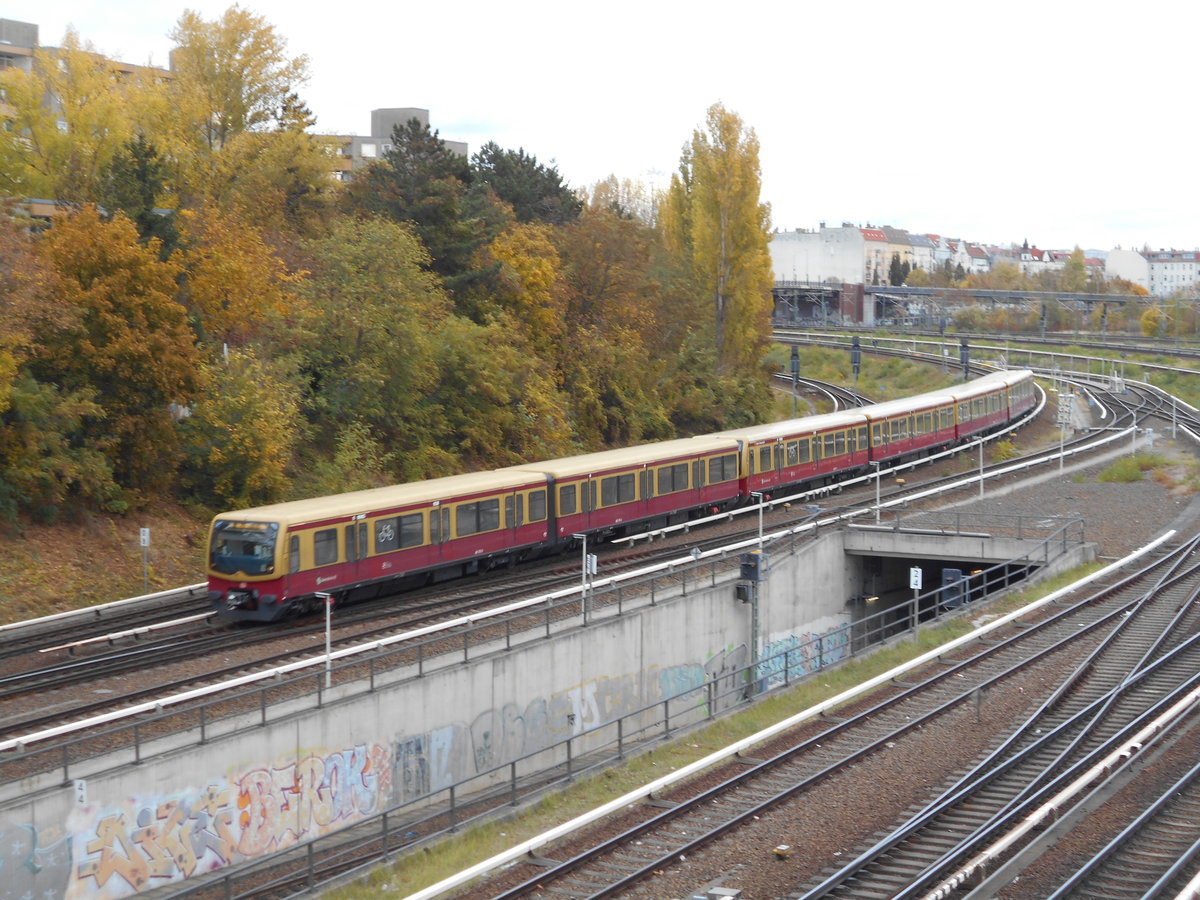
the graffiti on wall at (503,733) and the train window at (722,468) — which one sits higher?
the train window at (722,468)

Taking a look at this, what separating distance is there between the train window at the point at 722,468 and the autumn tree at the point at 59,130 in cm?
2177

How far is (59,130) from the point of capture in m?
45.6

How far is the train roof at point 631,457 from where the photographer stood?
3155cm

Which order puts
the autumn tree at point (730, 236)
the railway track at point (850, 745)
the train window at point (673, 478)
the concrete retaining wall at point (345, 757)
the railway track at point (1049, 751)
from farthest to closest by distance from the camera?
1. the autumn tree at point (730, 236)
2. the train window at point (673, 478)
3. the concrete retaining wall at point (345, 757)
4. the railway track at point (850, 745)
5. the railway track at point (1049, 751)

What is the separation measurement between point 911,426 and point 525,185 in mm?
22583

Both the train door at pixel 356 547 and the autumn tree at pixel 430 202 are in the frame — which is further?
the autumn tree at pixel 430 202

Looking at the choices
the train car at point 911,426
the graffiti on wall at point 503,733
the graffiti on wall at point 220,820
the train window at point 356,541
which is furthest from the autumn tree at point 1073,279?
the graffiti on wall at point 220,820

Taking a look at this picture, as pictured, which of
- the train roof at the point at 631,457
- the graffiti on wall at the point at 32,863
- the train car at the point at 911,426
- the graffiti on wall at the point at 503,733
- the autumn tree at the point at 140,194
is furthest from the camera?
the train car at the point at 911,426

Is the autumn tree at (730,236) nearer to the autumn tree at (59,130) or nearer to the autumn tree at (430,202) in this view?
the autumn tree at (430,202)

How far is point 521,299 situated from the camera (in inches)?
1838

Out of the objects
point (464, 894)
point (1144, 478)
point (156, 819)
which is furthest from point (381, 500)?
point (1144, 478)

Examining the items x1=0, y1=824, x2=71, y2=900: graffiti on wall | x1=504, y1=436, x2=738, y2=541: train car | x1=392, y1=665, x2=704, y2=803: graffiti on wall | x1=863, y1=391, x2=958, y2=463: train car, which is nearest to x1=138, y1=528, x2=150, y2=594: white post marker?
x1=392, y1=665, x2=704, y2=803: graffiti on wall

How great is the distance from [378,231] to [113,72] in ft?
65.0

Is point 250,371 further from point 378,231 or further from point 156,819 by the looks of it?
point 156,819
